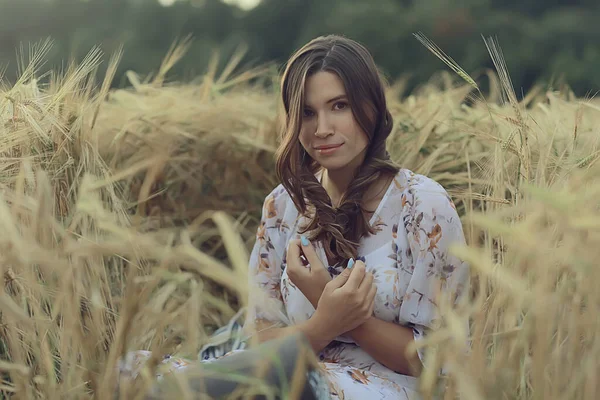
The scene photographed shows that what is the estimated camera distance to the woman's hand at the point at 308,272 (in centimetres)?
153

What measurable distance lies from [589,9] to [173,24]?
650cm

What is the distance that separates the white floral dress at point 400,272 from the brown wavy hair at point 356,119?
0.04m

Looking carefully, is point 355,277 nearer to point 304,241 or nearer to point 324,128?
point 304,241

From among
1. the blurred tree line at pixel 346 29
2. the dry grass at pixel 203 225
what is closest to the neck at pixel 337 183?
the dry grass at pixel 203 225

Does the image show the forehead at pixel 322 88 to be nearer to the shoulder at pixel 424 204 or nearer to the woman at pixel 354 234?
the woman at pixel 354 234

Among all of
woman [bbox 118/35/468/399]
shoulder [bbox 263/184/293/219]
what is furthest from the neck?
shoulder [bbox 263/184/293/219]

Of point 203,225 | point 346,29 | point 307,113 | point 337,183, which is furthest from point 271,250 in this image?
point 346,29

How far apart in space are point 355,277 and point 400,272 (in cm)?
16

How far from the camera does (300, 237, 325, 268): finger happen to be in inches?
60.4

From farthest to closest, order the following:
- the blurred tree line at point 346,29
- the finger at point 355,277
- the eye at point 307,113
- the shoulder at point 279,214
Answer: the blurred tree line at point 346,29, the shoulder at point 279,214, the eye at point 307,113, the finger at point 355,277

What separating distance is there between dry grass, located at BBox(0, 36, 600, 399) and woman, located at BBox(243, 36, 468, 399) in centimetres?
14

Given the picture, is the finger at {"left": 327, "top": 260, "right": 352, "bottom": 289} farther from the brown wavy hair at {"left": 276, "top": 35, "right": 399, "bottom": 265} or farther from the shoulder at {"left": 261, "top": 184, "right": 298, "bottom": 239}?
the shoulder at {"left": 261, "top": 184, "right": 298, "bottom": 239}

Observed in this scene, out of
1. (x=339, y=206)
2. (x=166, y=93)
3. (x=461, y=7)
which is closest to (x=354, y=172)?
(x=339, y=206)

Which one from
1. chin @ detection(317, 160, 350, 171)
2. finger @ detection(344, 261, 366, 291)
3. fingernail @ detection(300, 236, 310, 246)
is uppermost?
chin @ detection(317, 160, 350, 171)
